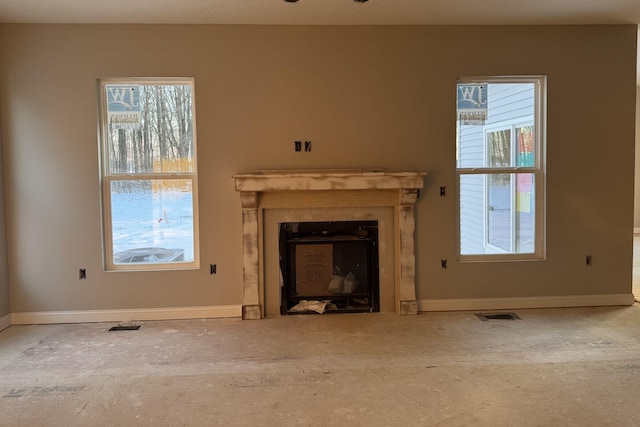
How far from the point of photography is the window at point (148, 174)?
4387mm

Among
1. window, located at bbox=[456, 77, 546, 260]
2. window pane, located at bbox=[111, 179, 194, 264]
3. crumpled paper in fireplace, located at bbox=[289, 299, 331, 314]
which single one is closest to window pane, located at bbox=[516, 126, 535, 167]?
window, located at bbox=[456, 77, 546, 260]

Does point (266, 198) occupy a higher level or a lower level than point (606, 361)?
higher

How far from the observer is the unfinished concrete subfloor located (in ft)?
8.51

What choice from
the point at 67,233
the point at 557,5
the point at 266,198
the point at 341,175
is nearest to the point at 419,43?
the point at 557,5

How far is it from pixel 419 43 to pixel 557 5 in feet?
3.76

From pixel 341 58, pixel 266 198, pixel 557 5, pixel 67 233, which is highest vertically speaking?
pixel 557 5

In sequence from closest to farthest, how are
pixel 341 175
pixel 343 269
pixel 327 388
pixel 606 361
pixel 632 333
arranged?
1. pixel 327 388
2. pixel 606 361
3. pixel 632 333
4. pixel 341 175
5. pixel 343 269

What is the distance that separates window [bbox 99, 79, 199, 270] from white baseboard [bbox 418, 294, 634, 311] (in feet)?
7.61

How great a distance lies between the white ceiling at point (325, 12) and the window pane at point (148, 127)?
62 centimetres

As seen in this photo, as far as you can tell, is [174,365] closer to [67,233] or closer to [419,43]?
[67,233]

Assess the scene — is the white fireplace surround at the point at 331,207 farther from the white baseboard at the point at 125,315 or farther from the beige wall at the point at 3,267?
the beige wall at the point at 3,267

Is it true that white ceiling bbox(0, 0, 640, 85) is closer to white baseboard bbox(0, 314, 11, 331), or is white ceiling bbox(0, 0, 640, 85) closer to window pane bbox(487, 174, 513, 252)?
window pane bbox(487, 174, 513, 252)

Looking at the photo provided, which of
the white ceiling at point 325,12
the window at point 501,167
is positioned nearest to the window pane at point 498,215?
the window at point 501,167

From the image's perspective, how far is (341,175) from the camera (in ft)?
13.8
